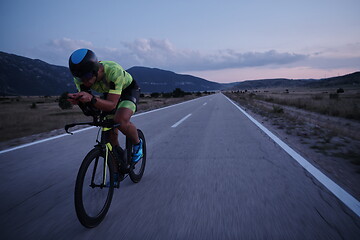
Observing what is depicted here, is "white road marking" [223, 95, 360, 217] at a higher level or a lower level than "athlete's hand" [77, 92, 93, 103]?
lower

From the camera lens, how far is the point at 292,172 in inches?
142

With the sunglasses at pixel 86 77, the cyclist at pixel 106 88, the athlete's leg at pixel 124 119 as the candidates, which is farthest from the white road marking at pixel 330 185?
the sunglasses at pixel 86 77

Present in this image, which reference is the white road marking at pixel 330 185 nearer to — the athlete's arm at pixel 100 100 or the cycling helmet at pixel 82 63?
the athlete's arm at pixel 100 100

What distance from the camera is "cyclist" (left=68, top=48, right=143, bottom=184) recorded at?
7.50ft

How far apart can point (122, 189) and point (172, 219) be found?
3.61 feet

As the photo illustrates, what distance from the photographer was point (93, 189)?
7.93ft

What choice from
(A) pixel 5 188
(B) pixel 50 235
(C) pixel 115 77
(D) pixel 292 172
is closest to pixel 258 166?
(D) pixel 292 172

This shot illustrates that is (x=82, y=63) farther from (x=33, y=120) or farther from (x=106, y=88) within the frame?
(x=33, y=120)

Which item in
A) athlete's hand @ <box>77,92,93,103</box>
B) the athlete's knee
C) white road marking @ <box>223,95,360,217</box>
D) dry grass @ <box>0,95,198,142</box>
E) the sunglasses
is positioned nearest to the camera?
athlete's hand @ <box>77,92,93,103</box>

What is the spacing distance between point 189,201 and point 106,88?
70.8 inches

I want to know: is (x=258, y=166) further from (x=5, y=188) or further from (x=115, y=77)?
(x=5, y=188)

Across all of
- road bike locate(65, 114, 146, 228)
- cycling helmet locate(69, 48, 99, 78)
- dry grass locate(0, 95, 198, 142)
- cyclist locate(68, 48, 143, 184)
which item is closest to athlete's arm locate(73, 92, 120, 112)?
cyclist locate(68, 48, 143, 184)

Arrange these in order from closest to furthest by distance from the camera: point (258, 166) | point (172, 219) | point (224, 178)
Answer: point (172, 219)
point (224, 178)
point (258, 166)

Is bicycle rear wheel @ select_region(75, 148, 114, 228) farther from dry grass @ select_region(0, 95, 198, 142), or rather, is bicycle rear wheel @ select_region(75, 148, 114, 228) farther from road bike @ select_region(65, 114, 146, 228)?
dry grass @ select_region(0, 95, 198, 142)
